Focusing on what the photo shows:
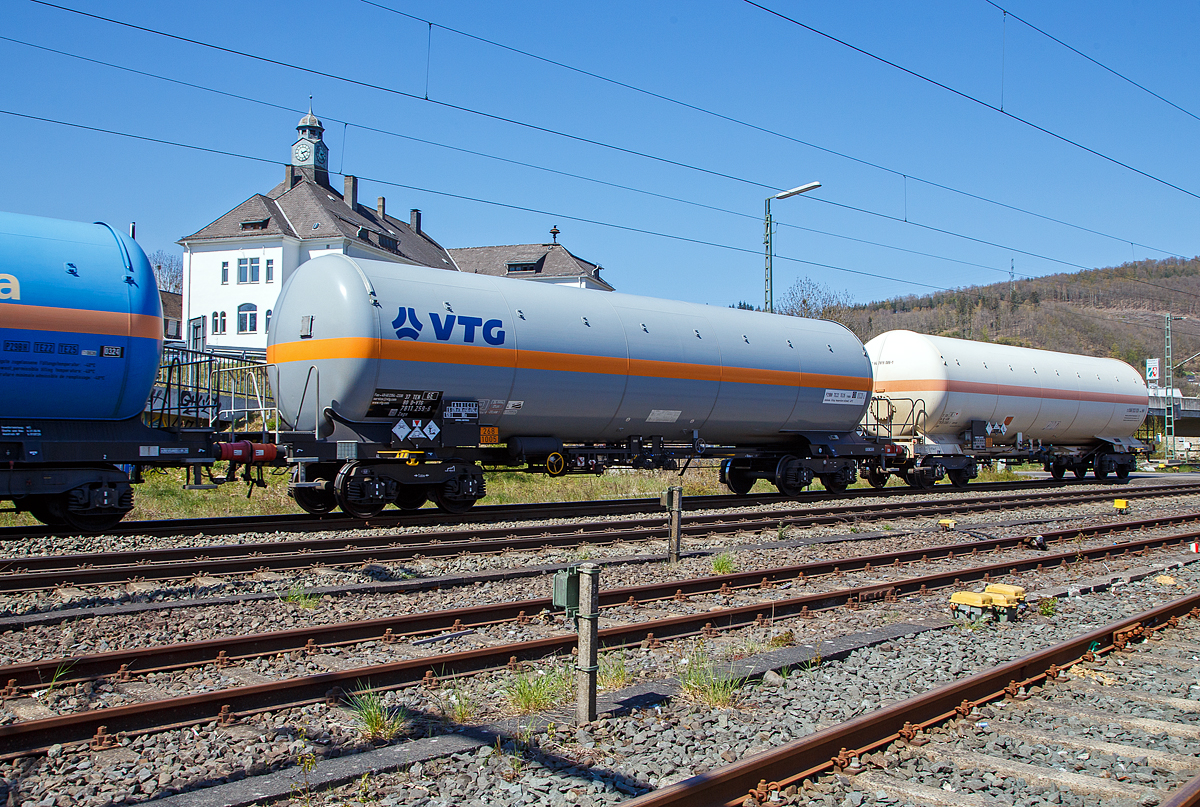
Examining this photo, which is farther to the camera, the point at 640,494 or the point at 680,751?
the point at 640,494

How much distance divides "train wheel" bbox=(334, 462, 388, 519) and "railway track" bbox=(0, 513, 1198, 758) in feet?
20.9

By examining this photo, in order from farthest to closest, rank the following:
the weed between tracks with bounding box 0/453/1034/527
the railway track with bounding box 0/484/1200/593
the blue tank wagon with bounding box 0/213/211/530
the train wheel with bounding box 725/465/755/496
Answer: the train wheel with bounding box 725/465/755/496
the weed between tracks with bounding box 0/453/1034/527
the blue tank wagon with bounding box 0/213/211/530
the railway track with bounding box 0/484/1200/593

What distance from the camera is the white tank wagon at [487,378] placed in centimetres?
1366

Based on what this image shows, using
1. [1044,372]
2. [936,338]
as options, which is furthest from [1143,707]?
[1044,372]

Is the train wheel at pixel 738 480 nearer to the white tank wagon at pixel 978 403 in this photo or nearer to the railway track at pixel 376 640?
the white tank wagon at pixel 978 403

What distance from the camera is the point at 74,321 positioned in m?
11.6

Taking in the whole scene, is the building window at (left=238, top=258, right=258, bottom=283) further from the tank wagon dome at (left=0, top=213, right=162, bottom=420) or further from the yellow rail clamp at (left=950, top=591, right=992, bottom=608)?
the yellow rail clamp at (left=950, top=591, right=992, bottom=608)

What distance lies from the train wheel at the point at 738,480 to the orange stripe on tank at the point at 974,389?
5.09 meters

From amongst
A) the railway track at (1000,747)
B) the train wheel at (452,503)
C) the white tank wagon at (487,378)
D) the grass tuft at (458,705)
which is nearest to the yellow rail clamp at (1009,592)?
the railway track at (1000,747)

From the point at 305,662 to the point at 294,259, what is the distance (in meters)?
49.9

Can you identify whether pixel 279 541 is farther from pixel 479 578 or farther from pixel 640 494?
pixel 640 494

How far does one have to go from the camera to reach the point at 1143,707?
5.80 m

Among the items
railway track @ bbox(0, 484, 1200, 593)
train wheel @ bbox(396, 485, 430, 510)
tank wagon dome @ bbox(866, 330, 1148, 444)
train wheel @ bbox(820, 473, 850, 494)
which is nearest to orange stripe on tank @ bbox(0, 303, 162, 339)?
railway track @ bbox(0, 484, 1200, 593)

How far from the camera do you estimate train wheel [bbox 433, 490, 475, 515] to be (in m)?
15.0
